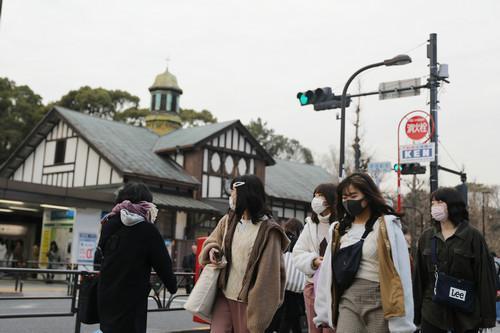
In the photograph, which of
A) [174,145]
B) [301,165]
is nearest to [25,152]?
[174,145]

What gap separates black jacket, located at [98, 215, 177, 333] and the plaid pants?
153 cm

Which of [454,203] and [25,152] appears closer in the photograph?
[454,203]

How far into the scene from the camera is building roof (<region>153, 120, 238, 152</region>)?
94.1 feet

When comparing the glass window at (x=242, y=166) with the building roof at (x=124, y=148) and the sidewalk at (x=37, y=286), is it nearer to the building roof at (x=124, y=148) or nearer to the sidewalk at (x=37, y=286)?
the building roof at (x=124, y=148)

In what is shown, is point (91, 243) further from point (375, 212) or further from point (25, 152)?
point (375, 212)

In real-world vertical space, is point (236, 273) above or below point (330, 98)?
below

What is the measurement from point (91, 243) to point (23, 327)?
1328 cm

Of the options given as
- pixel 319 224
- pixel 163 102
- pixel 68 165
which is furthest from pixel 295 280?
pixel 163 102

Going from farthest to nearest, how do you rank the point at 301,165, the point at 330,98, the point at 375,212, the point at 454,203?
the point at 301,165 → the point at 330,98 → the point at 454,203 → the point at 375,212

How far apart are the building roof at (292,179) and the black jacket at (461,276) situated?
26861 mm

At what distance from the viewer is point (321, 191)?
5.18m

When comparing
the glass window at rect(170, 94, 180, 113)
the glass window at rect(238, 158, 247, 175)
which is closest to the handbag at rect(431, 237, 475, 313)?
the glass window at rect(238, 158, 247, 175)

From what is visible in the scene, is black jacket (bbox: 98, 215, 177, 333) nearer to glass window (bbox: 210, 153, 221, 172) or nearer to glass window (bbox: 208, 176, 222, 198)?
glass window (bbox: 208, 176, 222, 198)

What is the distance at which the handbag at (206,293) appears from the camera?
13.6 feet
